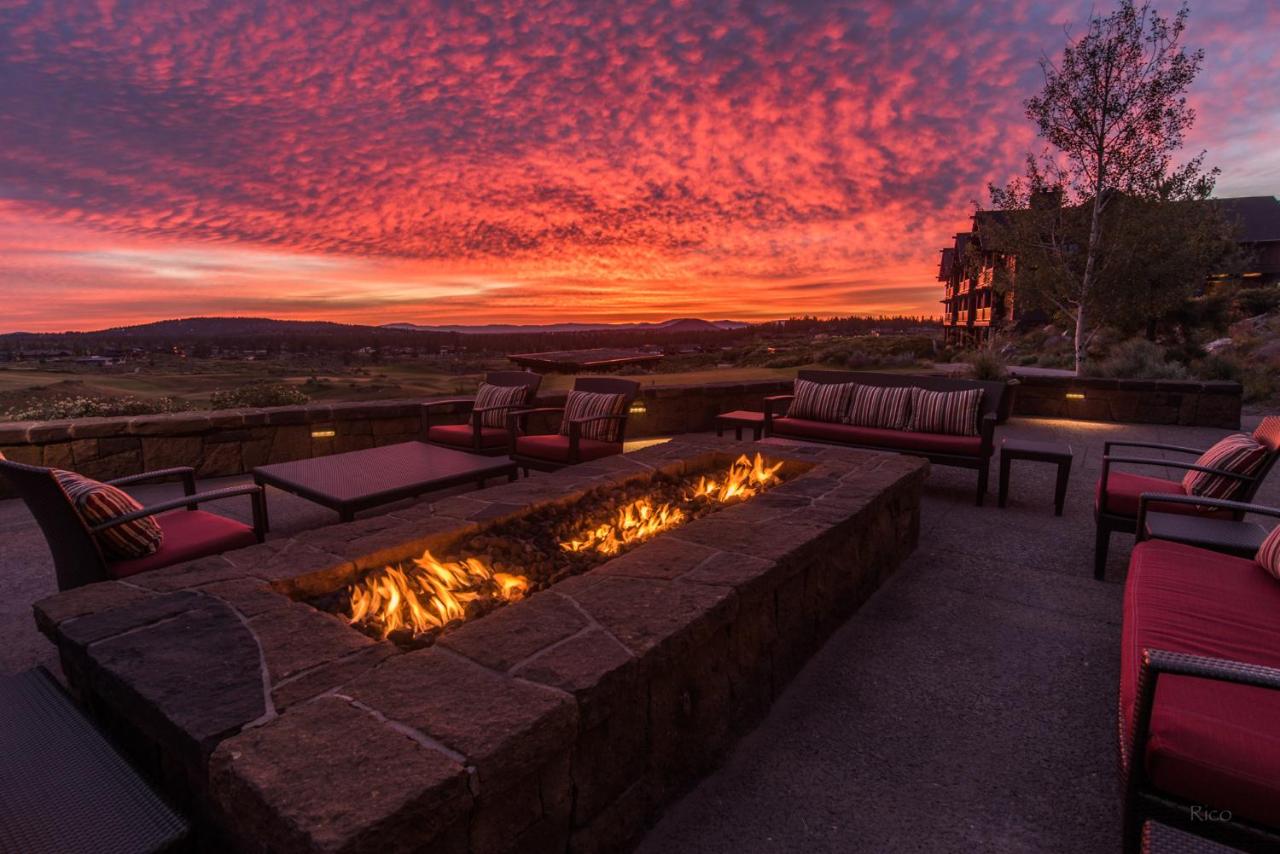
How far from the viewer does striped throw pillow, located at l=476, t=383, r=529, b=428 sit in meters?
5.77

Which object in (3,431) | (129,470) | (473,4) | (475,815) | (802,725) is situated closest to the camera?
(475,815)

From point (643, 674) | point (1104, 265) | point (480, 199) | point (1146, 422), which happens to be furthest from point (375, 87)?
point (1104, 265)

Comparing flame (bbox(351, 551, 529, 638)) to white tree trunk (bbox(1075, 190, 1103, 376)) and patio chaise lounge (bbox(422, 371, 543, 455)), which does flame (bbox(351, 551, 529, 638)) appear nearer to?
patio chaise lounge (bbox(422, 371, 543, 455))

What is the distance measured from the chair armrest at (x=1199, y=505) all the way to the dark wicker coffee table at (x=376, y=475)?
12.6ft

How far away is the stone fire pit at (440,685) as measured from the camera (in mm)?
1154

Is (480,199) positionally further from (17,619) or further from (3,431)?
(17,619)

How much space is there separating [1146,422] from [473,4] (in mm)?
10403

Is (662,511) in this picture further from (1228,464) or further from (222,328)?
(222,328)

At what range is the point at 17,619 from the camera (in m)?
3.03

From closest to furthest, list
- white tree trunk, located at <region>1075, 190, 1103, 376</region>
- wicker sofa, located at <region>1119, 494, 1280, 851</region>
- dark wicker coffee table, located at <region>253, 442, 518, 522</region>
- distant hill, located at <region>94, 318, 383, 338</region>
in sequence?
wicker sofa, located at <region>1119, 494, 1280, 851</region> → dark wicker coffee table, located at <region>253, 442, 518, 522</region> → white tree trunk, located at <region>1075, 190, 1103, 376</region> → distant hill, located at <region>94, 318, 383, 338</region>

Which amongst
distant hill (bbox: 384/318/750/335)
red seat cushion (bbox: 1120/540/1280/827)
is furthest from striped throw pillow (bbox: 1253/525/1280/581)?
distant hill (bbox: 384/318/750/335)

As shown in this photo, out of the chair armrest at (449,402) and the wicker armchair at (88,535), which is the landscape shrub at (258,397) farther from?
the wicker armchair at (88,535)

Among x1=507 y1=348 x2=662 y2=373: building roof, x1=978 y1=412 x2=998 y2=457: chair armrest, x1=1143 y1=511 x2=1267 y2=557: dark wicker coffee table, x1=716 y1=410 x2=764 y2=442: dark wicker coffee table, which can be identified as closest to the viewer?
x1=1143 y1=511 x2=1267 y2=557: dark wicker coffee table

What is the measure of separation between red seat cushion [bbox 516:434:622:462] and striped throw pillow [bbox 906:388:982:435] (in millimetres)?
2847
